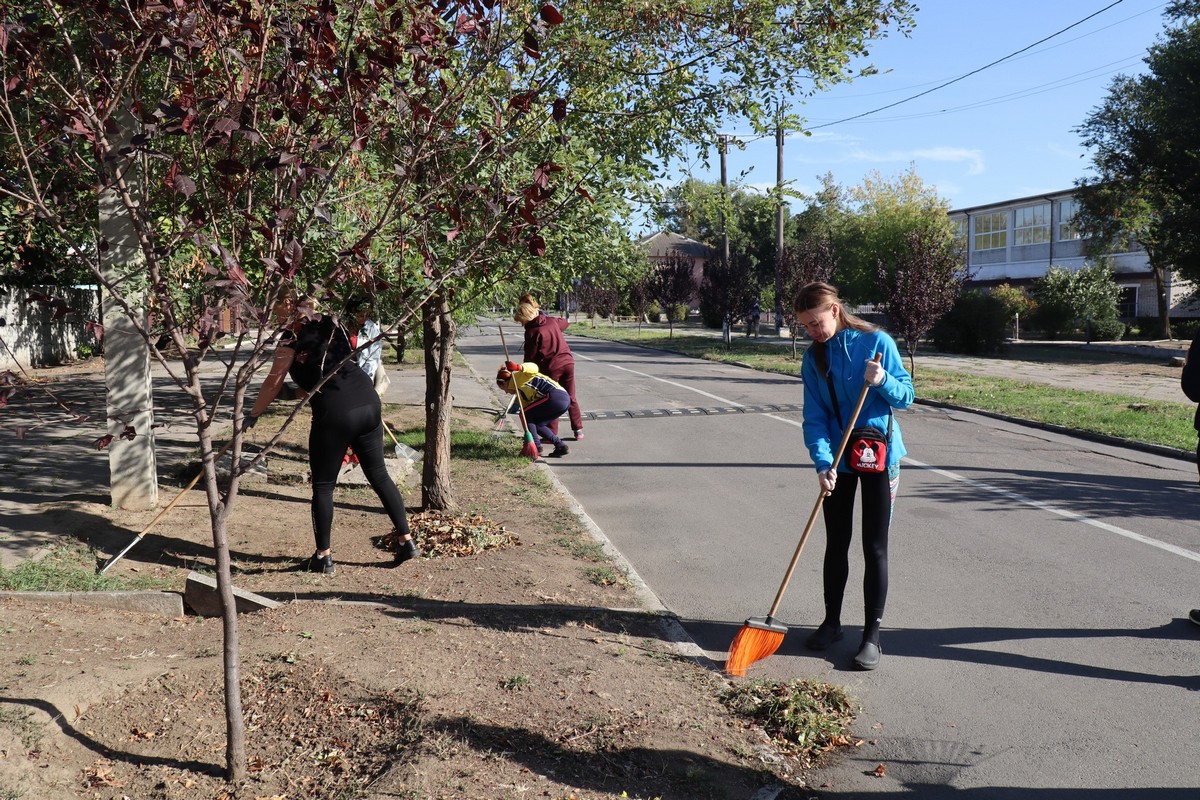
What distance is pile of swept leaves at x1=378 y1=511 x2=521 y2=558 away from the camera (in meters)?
6.57

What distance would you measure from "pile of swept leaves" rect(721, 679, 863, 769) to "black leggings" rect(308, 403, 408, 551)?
2775mm

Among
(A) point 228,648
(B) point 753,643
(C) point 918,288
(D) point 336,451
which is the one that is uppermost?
(C) point 918,288

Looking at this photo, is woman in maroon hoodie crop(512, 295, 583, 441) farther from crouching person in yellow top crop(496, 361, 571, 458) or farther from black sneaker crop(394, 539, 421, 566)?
black sneaker crop(394, 539, 421, 566)

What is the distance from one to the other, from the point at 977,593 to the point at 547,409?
18.8 ft

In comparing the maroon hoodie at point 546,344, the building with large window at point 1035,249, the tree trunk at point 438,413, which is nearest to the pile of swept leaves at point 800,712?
the tree trunk at point 438,413

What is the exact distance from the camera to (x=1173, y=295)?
46.1 meters

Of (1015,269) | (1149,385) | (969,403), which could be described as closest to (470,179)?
(969,403)

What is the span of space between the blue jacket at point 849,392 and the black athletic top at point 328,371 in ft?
8.47

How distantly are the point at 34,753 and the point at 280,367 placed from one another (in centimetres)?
237

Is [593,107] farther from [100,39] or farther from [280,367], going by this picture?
[100,39]

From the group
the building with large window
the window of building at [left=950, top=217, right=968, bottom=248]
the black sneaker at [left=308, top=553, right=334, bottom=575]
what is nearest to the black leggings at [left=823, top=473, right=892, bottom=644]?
the black sneaker at [left=308, top=553, right=334, bottom=575]

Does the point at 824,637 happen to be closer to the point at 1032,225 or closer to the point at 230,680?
the point at 230,680

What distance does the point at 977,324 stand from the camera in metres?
29.7

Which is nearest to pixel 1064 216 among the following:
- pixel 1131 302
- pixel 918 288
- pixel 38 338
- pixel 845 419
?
pixel 1131 302
